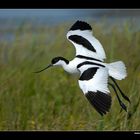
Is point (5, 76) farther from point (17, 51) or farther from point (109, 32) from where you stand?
point (109, 32)

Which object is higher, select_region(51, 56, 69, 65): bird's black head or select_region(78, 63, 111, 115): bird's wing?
select_region(51, 56, 69, 65): bird's black head

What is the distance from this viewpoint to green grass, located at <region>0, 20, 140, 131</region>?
28.9 feet

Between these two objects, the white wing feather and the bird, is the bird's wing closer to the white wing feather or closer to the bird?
the bird

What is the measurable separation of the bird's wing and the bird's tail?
0.17ft

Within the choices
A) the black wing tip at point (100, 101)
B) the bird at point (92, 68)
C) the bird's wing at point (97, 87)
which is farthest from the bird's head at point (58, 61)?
the black wing tip at point (100, 101)

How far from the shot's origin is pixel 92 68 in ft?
28.1

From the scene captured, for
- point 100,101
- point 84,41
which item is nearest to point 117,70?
point 84,41

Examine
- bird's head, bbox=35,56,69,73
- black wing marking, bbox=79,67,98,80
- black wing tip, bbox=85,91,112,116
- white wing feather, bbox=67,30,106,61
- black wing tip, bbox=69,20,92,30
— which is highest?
black wing tip, bbox=69,20,92,30

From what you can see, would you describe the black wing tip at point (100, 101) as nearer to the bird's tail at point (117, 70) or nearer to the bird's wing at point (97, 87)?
the bird's wing at point (97, 87)

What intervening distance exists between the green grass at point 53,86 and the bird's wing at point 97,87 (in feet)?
1.00

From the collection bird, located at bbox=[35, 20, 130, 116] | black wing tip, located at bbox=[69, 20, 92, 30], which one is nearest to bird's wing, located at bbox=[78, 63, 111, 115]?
bird, located at bbox=[35, 20, 130, 116]

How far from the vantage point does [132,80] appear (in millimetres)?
8883

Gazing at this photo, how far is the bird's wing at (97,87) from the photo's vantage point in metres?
8.26
